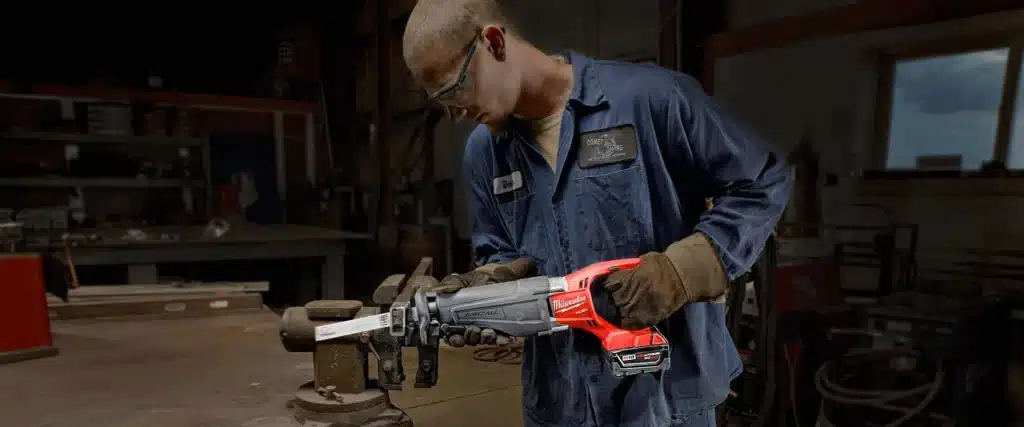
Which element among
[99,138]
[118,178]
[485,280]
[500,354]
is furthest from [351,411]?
[99,138]

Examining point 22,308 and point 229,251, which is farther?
point 229,251

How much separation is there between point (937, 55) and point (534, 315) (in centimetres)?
128

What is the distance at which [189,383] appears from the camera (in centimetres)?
192

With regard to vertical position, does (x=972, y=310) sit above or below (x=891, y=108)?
below

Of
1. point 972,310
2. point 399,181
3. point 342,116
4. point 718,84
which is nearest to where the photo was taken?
point 972,310

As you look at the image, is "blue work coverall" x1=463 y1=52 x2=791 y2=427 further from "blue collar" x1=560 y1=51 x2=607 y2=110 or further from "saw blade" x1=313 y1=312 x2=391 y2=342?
"saw blade" x1=313 y1=312 x2=391 y2=342

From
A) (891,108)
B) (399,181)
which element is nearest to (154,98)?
(399,181)

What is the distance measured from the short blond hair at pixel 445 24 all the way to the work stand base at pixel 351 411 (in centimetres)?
93

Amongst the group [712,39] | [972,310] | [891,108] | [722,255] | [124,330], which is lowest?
[124,330]

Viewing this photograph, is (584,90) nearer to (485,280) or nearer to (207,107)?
(485,280)

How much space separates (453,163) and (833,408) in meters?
3.03

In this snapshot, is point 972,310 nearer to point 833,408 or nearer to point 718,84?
point 833,408

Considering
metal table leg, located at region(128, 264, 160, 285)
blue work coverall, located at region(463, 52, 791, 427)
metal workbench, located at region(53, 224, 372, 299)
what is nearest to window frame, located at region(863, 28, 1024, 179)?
blue work coverall, located at region(463, 52, 791, 427)

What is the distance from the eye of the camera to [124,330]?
8.74ft
